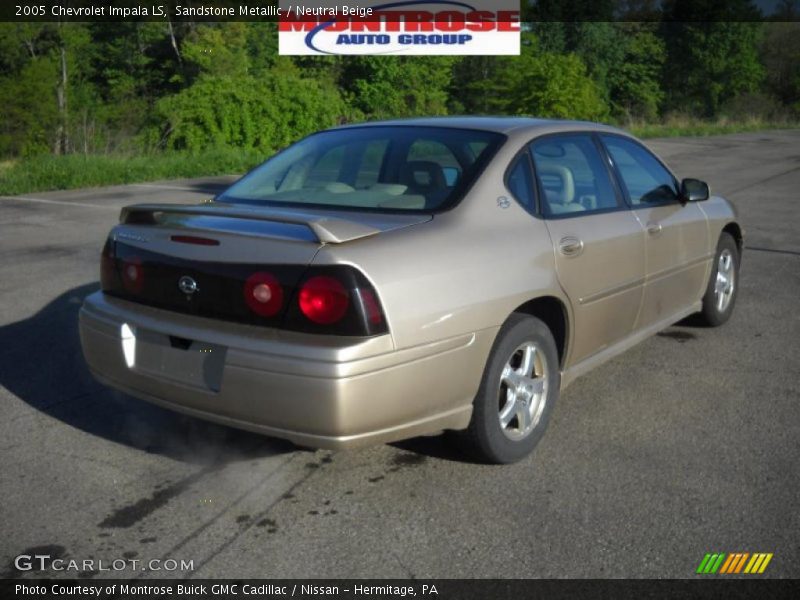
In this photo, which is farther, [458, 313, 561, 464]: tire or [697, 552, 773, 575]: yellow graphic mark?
[458, 313, 561, 464]: tire

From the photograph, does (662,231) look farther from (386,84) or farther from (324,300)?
(386,84)

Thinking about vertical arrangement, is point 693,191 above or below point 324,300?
above

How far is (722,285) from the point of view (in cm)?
598

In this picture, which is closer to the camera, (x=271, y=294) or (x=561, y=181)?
(x=271, y=294)

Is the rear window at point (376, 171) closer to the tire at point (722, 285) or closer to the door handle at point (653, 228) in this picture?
the door handle at point (653, 228)

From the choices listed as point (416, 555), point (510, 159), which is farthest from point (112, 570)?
point (510, 159)

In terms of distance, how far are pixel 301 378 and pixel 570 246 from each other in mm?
1536

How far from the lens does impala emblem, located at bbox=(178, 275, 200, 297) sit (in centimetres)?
335

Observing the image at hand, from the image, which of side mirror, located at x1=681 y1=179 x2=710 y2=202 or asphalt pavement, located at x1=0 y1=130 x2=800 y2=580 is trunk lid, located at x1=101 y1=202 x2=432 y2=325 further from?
side mirror, located at x1=681 y1=179 x2=710 y2=202

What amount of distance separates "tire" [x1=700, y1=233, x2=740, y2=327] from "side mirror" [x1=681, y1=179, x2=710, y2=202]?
2.08ft

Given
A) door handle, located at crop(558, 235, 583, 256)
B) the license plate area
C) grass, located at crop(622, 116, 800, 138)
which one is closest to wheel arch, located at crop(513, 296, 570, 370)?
door handle, located at crop(558, 235, 583, 256)

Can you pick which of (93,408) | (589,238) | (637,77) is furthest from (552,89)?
(93,408)

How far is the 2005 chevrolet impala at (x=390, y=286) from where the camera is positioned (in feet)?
10.2

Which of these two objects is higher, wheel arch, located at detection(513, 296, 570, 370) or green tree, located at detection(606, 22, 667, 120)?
green tree, located at detection(606, 22, 667, 120)
